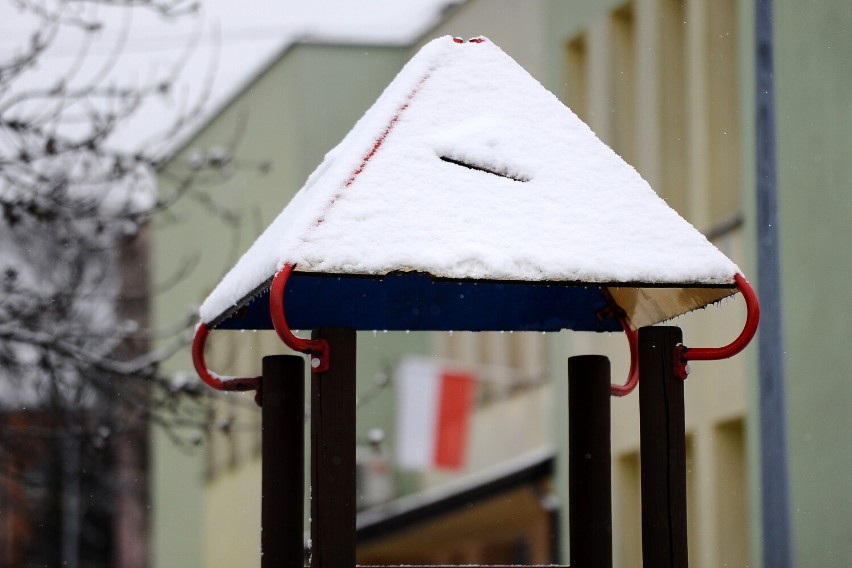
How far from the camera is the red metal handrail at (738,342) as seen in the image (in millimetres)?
4723

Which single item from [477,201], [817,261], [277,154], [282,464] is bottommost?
[282,464]

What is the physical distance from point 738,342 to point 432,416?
17.1 m

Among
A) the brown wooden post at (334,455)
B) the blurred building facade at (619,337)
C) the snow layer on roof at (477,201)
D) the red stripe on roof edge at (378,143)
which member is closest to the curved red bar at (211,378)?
the snow layer on roof at (477,201)

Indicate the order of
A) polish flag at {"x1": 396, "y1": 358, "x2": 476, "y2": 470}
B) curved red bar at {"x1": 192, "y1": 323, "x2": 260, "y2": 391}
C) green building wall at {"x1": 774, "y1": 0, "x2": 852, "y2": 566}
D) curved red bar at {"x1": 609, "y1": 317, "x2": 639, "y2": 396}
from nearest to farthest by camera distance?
curved red bar at {"x1": 192, "y1": 323, "x2": 260, "y2": 391}, curved red bar at {"x1": 609, "y1": 317, "x2": 639, "y2": 396}, green building wall at {"x1": 774, "y1": 0, "x2": 852, "y2": 566}, polish flag at {"x1": 396, "y1": 358, "x2": 476, "y2": 470}

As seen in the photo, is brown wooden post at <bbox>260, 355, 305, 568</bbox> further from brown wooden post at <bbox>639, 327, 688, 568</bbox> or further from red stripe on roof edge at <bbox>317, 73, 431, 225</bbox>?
brown wooden post at <bbox>639, 327, 688, 568</bbox>

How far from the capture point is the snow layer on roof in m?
4.52

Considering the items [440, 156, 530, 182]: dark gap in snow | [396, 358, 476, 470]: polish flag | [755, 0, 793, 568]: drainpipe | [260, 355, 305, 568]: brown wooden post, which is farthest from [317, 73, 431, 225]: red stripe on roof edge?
[396, 358, 476, 470]: polish flag

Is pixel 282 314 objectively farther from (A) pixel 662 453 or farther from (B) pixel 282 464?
(A) pixel 662 453

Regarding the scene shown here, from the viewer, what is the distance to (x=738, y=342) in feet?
15.9

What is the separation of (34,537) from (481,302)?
45.9 m

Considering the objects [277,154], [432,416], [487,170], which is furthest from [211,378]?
[277,154]

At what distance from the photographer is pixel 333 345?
15.2 feet

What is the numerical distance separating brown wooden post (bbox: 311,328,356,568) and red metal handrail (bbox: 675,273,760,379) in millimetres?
931

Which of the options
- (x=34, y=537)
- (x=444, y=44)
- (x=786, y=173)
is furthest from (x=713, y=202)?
(x=34, y=537)
